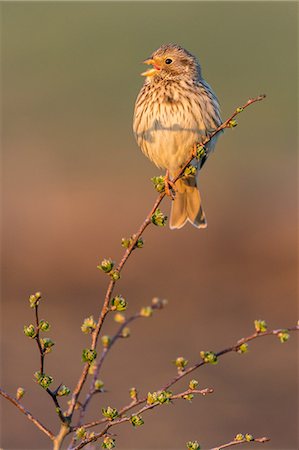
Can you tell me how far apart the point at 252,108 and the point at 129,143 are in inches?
168

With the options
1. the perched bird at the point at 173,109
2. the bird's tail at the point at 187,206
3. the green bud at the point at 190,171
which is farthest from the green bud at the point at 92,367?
the bird's tail at the point at 187,206

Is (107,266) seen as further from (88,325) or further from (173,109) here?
(173,109)

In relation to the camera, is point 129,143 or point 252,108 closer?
point 129,143

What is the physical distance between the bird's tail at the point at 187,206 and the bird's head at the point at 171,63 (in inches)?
28.4

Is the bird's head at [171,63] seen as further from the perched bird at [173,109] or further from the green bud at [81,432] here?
the green bud at [81,432]

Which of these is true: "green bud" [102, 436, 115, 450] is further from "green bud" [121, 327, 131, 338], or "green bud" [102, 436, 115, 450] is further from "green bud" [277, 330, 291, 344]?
"green bud" [277, 330, 291, 344]

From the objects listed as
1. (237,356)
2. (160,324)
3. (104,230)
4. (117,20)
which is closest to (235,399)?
(237,356)

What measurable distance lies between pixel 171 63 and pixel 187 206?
96 cm

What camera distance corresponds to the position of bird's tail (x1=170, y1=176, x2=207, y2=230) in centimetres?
539

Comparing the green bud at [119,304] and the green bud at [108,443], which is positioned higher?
the green bud at [119,304]

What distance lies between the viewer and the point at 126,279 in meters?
11.4

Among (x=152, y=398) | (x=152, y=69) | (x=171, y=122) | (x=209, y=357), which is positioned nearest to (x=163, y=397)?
(x=152, y=398)

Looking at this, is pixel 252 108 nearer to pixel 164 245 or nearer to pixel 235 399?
pixel 164 245

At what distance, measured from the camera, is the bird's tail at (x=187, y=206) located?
539 cm
